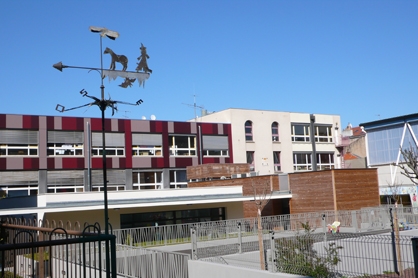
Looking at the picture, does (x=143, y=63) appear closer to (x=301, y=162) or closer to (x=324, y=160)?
(x=301, y=162)

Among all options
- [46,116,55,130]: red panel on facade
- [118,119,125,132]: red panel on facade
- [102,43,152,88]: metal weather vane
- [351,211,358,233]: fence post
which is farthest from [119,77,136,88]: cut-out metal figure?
[118,119,125,132]: red panel on facade

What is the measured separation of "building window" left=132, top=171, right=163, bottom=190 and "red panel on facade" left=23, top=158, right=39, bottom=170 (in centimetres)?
725

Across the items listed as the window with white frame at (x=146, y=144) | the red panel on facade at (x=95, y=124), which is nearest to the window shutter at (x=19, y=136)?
the red panel on facade at (x=95, y=124)

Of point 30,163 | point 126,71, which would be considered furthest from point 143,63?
point 30,163

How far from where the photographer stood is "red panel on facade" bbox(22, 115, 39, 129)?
105ft

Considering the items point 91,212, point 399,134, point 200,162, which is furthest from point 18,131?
point 399,134

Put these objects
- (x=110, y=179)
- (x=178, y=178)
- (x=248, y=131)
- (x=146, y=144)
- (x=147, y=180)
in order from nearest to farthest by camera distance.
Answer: (x=110, y=179) < (x=146, y=144) < (x=147, y=180) < (x=178, y=178) < (x=248, y=131)

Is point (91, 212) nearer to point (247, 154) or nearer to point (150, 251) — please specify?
point (150, 251)

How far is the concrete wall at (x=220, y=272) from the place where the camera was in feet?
39.1

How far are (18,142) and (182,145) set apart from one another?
12582mm

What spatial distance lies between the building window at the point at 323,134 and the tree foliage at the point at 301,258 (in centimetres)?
3247

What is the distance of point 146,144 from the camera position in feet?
121

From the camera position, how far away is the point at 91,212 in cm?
2588

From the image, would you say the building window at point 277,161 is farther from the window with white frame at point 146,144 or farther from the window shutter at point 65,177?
the window shutter at point 65,177
